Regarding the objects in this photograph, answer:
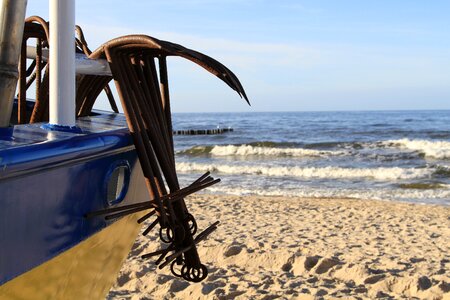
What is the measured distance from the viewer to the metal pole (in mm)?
2131

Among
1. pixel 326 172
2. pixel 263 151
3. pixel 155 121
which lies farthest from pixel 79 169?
pixel 263 151

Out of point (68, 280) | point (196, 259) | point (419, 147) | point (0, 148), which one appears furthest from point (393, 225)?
point (419, 147)

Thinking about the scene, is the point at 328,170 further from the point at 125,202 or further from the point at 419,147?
the point at 125,202

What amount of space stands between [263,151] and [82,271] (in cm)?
2223

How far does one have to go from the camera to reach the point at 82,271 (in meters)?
2.50

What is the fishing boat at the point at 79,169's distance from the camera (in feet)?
6.12

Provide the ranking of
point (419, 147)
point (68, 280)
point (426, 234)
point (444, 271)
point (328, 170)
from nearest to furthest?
point (68, 280)
point (444, 271)
point (426, 234)
point (328, 170)
point (419, 147)

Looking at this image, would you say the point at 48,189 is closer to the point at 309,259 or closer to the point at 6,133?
the point at 6,133

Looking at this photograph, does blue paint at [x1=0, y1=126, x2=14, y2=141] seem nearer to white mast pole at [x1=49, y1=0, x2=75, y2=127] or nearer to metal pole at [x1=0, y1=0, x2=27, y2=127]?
metal pole at [x1=0, y1=0, x2=27, y2=127]

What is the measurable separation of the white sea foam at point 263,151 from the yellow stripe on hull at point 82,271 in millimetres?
20651

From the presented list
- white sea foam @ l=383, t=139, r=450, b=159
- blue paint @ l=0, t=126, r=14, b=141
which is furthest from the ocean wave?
blue paint @ l=0, t=126, r=14, b=141

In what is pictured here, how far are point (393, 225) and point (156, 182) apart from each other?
7460mm

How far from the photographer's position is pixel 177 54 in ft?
8.18

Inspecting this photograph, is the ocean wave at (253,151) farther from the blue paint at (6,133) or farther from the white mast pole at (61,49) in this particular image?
the blue paint at (6,133)
